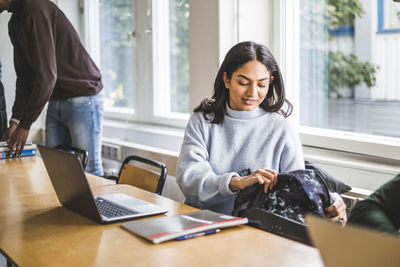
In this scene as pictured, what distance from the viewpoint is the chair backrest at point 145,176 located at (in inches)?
91.4

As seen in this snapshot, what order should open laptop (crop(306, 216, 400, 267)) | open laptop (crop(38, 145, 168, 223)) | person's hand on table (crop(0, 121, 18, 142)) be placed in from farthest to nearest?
person's hand on table (crop(0, 121, 18, 142)) < open laptop (crop(38, 145, 168, 223)) < open laptop (crop(306, 216, 400, 267))

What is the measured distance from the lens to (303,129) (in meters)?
2.96

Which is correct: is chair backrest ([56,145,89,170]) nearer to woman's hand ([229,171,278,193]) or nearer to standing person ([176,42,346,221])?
standing person ([176,42,346,221])

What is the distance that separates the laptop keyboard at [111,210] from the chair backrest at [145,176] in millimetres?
429

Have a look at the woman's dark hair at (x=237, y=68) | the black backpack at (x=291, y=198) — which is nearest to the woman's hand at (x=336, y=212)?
the black backpack at (x=291, y=198)

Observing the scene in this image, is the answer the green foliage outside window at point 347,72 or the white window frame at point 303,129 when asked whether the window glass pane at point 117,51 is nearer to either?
the white window frame at point 303,129

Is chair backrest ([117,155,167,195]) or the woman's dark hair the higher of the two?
the woman's dark hair

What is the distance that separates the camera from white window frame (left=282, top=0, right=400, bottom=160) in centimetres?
259

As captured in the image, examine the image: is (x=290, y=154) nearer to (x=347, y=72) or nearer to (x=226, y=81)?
(x=226, y=81)

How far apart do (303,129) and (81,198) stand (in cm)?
162

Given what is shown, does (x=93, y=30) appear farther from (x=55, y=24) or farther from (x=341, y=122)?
(x=341, y=122)

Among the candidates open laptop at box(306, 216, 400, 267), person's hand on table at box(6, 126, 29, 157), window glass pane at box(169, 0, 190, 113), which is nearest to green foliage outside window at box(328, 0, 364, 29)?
window glass pane at box(169, 0, 190, 113)

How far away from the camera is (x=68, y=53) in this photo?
3.23 m

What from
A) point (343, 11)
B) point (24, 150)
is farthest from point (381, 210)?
point (24, 150)
